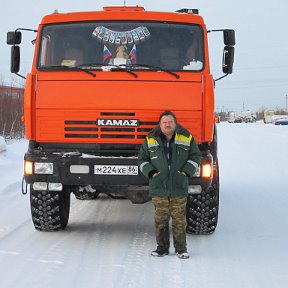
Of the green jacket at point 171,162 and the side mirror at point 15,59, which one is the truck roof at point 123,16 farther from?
the green jacket at point 171,162

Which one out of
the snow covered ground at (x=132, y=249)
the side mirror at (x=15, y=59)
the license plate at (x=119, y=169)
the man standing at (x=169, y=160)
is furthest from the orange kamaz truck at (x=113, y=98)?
the snow covered ground at (x=132, y=249)

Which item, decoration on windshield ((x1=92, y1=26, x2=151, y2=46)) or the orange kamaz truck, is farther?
decoration on windshield ((x1=92, y1=26, x2=151, y2=46))

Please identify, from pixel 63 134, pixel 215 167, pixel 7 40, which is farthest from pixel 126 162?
pixel 7 40

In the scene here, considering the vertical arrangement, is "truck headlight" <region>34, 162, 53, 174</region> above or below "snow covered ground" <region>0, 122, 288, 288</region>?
above

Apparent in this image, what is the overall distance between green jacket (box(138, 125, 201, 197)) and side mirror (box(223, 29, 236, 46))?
1.57m

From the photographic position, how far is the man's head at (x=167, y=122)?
505 cm

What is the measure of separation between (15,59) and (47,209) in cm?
189

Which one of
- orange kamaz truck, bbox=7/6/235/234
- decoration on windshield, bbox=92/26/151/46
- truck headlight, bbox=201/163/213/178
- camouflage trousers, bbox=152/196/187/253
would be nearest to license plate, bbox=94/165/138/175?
orange kamaz truck, bbox=7/6/235/234

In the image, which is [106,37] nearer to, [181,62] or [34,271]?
[181,62]

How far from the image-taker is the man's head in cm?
505

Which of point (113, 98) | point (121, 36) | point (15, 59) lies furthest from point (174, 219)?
point (15, 59)

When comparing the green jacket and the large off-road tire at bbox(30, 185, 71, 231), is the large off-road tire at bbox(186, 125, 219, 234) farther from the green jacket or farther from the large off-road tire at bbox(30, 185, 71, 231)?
the large off-road tire at bbox(30, 185, 71, 231)

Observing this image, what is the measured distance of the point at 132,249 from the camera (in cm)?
551

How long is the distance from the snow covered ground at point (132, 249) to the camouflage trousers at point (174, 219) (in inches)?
6.3
